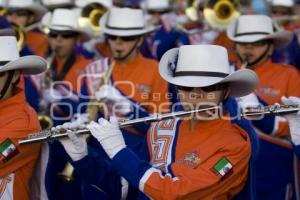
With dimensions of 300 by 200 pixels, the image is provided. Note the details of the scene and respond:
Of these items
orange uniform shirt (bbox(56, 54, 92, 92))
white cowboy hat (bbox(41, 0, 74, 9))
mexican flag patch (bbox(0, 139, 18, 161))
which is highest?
mexican flag patch (bbox(0, 139, 18, 161))

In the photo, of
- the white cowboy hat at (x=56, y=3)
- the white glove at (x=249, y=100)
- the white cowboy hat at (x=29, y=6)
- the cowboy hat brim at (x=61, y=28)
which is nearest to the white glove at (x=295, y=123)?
the white glove at (x=249, y=100)

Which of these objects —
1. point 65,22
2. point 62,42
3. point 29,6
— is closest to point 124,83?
point 62,42

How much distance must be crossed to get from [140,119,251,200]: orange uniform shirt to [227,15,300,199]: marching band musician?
2050mm

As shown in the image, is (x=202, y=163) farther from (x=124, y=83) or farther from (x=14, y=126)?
(x=124, y=83)

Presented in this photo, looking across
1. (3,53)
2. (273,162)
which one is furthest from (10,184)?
(273,162)

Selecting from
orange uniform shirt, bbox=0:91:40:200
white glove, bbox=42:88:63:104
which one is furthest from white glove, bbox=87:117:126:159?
white glove, bbox=42:88:63:104

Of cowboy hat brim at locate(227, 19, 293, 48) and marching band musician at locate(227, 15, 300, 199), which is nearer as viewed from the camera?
marching band musician at locate(227, 15, 300, 199)

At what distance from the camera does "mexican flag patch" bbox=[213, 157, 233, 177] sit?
13.7 ft

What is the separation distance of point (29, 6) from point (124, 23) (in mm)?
2679

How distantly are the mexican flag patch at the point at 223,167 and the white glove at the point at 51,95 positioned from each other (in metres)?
3.72

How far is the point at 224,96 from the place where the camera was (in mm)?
4461

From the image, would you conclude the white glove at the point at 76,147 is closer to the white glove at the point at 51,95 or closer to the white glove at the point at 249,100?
the white glove at the point at 249,100

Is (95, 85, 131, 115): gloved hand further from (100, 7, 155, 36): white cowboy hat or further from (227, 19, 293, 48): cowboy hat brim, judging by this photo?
(227, 19, 293, 48): cowboy hat brim

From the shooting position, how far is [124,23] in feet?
24.2
